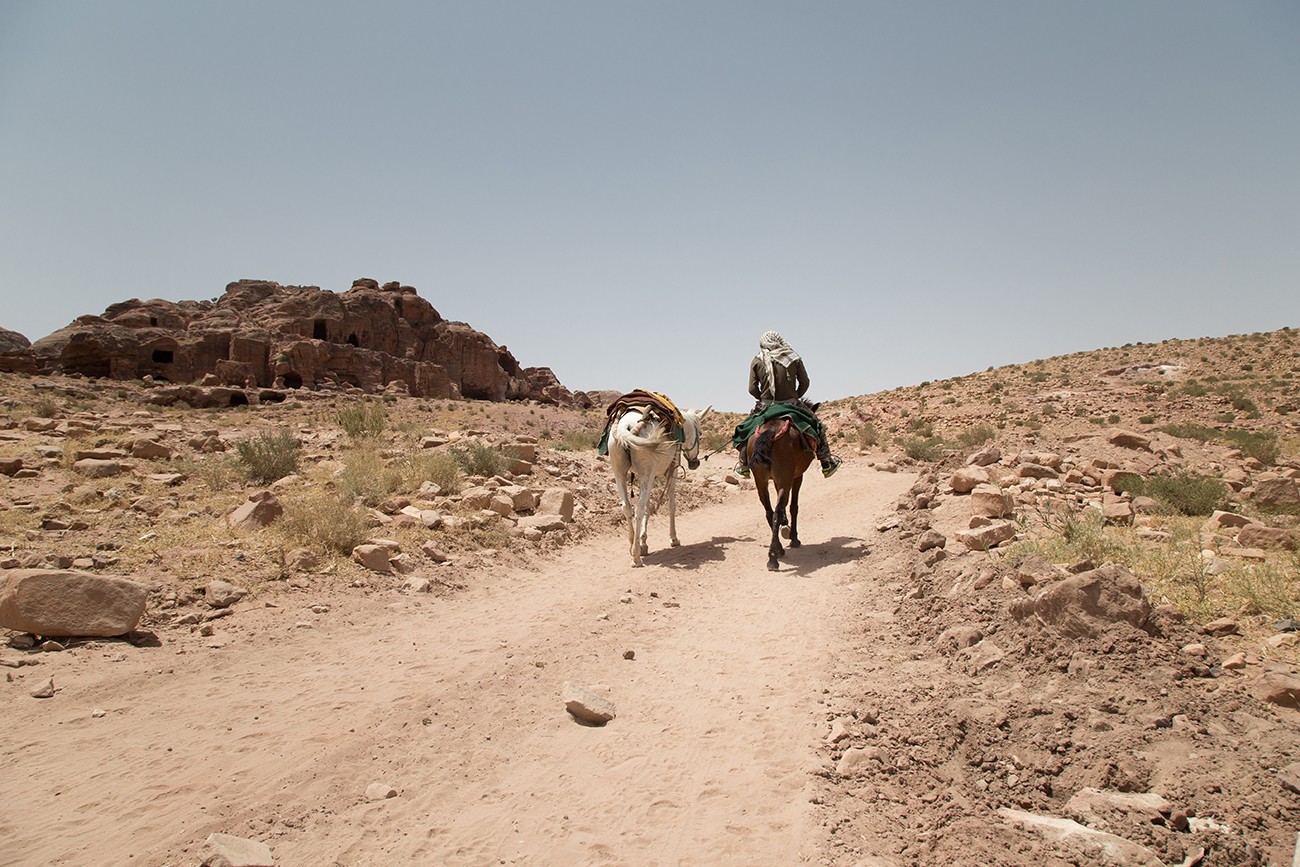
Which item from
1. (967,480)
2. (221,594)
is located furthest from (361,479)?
(967,480)

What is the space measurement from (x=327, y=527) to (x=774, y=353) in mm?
6333

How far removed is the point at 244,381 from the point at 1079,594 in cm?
4509

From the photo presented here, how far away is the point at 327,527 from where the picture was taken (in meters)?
7.36

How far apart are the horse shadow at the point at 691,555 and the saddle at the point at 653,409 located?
1.62m

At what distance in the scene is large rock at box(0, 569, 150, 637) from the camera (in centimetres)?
458

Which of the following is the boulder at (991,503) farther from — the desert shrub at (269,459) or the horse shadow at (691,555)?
the desert shrub at (269,459)

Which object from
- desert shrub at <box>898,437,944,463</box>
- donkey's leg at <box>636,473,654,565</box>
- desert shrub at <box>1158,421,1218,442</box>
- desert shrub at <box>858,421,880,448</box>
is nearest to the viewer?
donkey's leg at <box>636,473,654,565</box>

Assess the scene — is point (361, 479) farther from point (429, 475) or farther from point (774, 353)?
point (774, 353)

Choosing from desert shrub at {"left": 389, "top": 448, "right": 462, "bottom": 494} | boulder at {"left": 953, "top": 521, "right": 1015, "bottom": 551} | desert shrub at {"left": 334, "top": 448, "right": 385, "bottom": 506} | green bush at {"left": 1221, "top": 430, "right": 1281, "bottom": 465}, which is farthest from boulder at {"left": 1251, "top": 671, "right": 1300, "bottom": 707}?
green bush at {"left": 1221, "top": 430, "right": 1281, "bottom": 465}

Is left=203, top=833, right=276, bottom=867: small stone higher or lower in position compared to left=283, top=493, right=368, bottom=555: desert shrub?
lower

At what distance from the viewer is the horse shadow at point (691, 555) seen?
8359mm

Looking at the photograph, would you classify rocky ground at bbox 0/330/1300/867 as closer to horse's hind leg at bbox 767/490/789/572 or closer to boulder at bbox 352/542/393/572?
boulder at bbox 352/542/393/572

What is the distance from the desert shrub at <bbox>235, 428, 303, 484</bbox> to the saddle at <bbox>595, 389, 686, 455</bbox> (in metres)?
6.08

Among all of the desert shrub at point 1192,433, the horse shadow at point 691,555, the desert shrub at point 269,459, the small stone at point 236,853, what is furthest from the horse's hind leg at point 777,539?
the desert shrub at point 1192,433
